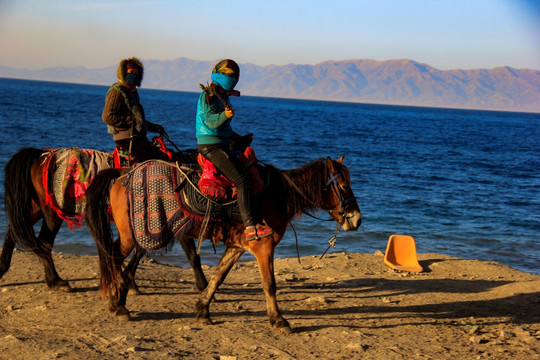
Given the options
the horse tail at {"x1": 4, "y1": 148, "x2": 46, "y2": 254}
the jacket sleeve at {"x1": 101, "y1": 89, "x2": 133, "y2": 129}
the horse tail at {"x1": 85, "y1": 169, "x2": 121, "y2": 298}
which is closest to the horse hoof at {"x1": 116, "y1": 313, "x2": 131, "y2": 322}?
the horse tail at {"x1": 85, "y1": 169, "x2": 121, "y2": 298}

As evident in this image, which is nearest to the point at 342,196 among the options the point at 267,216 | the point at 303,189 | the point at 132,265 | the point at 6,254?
the point at 303,189

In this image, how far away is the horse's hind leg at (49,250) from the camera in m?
7.46

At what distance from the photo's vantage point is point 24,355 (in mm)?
5324

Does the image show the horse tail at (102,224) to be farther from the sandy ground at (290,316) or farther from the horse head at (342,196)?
the horse head at (342,196)

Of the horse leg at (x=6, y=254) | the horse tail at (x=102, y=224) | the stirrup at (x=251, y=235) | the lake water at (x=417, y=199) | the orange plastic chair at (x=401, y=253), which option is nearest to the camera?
the stirrup at (x=251, y=235)

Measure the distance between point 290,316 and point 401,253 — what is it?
14.3ft

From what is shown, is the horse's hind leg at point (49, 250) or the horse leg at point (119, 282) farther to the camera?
the horse's hind leg at point (49, 250)

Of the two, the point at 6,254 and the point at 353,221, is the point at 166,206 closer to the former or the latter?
the point at 353,221

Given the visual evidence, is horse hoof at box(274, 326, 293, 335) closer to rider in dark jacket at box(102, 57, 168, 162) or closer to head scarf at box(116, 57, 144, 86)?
rider in dark jacket at box(102, 57, 168, 162)

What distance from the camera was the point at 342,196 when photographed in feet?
21.3

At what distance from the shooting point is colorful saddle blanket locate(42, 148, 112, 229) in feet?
23.7

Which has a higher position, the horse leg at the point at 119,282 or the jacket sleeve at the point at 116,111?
the jacket sleeve at the point at 116,111

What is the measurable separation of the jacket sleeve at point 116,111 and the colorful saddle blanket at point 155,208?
4.09 feet

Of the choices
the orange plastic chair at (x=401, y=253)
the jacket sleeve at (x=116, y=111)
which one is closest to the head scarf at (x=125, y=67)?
the jacket sleeve at (x=116, y=111)
